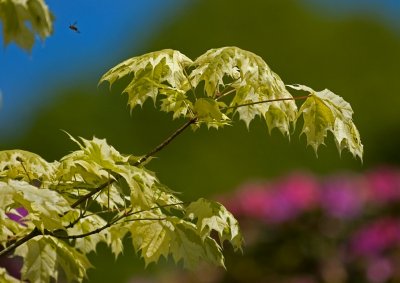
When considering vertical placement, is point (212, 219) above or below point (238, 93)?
below

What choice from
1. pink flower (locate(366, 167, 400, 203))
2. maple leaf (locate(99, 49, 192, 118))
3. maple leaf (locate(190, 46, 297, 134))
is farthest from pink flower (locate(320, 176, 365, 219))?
maple leaf (locate(99, 49, 192, 118))

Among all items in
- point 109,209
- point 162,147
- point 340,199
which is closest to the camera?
point 162,147

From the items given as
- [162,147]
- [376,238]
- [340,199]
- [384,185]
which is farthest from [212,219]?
[384,185]

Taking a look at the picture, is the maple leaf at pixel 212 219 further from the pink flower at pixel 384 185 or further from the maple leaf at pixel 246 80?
the pink flower at pixel 384 185

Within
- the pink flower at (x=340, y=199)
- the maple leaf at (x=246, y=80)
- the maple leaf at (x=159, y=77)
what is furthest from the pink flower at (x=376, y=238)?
the maple leaf at (x=159, y=77)

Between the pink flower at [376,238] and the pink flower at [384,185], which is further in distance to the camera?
the pink flower at [384,185]

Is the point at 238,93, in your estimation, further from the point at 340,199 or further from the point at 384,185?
the point at 384,185

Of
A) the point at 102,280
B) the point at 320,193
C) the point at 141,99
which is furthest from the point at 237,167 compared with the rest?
the point at 141,99

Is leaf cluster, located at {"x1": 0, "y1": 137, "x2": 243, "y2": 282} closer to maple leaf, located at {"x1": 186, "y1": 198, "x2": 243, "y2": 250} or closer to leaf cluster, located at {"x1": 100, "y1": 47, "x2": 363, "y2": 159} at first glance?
maple leaf, located at {"x1": 186, "y1": 198, "x2": 243, "y2": 250}

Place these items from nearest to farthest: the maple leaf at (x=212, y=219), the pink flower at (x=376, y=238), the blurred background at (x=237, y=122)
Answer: the maple leaf at (x=212, y=219) < the pink flower at (x=376, y=238) < the blurred background at (x=237, y=122)

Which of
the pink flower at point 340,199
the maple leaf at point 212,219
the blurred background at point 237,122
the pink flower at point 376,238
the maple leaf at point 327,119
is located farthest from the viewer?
the blurred background at point 237,122

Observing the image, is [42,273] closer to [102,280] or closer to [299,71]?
[102,280]
